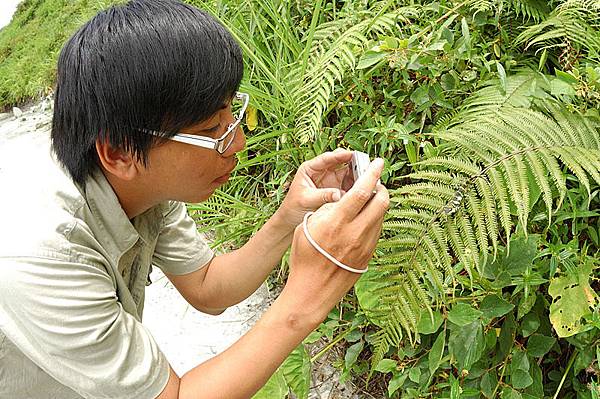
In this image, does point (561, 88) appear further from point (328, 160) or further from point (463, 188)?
point (328, 160)

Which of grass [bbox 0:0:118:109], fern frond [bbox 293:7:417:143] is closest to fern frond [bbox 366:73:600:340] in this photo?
fern frond [bbox 293:7:417:143]

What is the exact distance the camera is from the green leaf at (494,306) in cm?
174

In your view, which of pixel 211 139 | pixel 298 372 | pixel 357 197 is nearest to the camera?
pixel 357 197

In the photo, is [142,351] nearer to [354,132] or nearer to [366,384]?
[366,384]

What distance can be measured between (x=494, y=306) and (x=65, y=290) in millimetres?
1049

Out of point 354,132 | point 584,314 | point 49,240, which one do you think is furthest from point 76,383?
point 354,132

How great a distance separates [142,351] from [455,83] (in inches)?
54.0

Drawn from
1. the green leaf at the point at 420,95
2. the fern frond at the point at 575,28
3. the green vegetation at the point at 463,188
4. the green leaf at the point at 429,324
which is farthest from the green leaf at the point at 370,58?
the green leaf at the point at 429,324

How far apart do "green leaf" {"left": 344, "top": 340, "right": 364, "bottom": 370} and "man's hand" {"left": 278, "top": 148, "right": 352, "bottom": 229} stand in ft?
1.94

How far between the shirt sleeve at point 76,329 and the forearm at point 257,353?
0.10 metres

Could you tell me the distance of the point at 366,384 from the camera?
83.8 inches

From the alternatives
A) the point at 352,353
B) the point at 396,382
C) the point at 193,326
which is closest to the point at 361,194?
the point at 396,382

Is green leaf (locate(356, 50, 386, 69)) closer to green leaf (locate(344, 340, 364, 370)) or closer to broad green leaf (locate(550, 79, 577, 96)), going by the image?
broad green leaf (locate(550, 79, 577, 96))

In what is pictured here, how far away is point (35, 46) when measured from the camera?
251 inches
